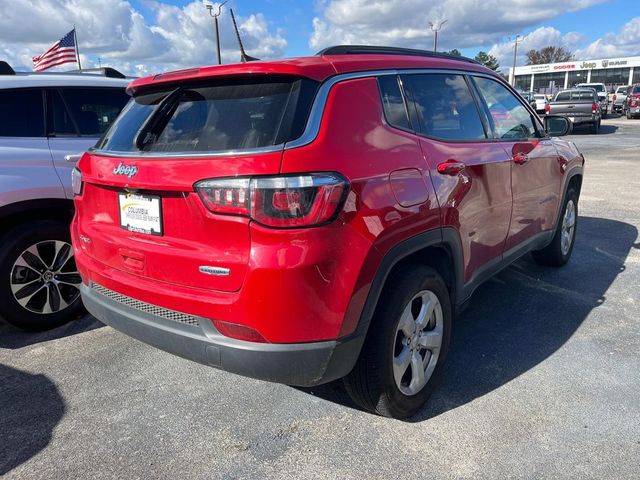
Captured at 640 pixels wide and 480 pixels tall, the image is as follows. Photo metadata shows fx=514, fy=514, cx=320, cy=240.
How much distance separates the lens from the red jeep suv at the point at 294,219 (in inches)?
81.4

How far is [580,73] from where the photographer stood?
7831 cm

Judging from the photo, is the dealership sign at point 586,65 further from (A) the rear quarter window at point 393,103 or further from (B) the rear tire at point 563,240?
(A) the rear quarter window at point 393,103

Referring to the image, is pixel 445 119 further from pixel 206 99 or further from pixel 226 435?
pixel 226 435

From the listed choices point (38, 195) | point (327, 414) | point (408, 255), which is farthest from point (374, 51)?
point (38, 195)

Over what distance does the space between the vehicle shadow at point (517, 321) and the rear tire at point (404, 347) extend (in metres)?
0.21

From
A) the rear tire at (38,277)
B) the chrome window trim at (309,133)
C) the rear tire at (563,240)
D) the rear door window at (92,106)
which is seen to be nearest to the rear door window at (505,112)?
the rear tire at (563,240)

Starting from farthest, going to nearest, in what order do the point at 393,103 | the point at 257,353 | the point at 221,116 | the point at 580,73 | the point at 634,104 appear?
the point at 580,73 < the point at 634,104 < the point at 393,103 < the point at 221,116 < the point at 257,353

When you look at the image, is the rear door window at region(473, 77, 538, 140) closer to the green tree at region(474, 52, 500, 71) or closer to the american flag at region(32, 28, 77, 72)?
the american flag at region(32, 28, 77, 72)

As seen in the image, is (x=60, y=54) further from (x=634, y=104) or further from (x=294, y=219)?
(x=634, y=104)

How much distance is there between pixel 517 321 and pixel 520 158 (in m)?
1.22

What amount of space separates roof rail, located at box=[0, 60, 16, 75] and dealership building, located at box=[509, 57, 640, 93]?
72.0m

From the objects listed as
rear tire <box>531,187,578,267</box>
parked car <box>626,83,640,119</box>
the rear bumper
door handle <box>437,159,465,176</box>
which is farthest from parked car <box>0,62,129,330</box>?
parked car <box>626,83,640,119</box>

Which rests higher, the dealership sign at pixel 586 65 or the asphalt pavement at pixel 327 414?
the dealership sign at pixel 586 65

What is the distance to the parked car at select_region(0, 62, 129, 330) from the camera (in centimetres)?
357
